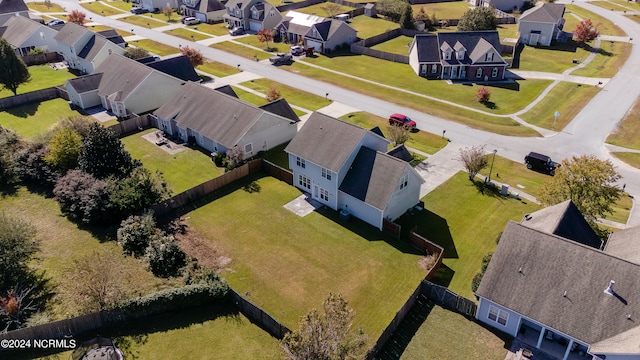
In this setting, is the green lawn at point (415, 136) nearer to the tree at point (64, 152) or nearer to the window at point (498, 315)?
the window at point (498, 315)

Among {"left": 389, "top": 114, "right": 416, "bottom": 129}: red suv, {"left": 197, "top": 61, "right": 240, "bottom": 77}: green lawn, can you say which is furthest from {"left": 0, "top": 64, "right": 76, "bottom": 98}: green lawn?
{"left": 389, "top": 114, "right": 416, "bottom": 129}: red suv

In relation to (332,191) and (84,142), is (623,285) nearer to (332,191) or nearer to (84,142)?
(332,191)

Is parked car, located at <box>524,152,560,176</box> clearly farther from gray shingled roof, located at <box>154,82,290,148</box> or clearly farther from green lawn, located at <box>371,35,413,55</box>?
green lawn, located at <box>371,35,413,55</box>

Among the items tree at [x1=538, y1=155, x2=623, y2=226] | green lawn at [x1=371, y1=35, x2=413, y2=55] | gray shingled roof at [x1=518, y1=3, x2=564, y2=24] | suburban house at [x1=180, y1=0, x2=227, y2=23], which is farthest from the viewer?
suburban house at [x1=180, y1=0, x2=227, y2=23]

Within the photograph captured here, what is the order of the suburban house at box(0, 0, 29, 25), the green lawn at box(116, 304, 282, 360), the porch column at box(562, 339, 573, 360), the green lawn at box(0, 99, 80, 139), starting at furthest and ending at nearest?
the suburban house at box(0, 0, 29, 25) → the green lawn at box(0, 99, 80, 139) → the green lawn at box(116, 304, 282, 360) → the porch column at box(562, 339, 573, 360)

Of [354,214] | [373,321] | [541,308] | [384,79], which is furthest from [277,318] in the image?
[384,79]

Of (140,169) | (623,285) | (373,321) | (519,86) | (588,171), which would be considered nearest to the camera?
(623,285)
